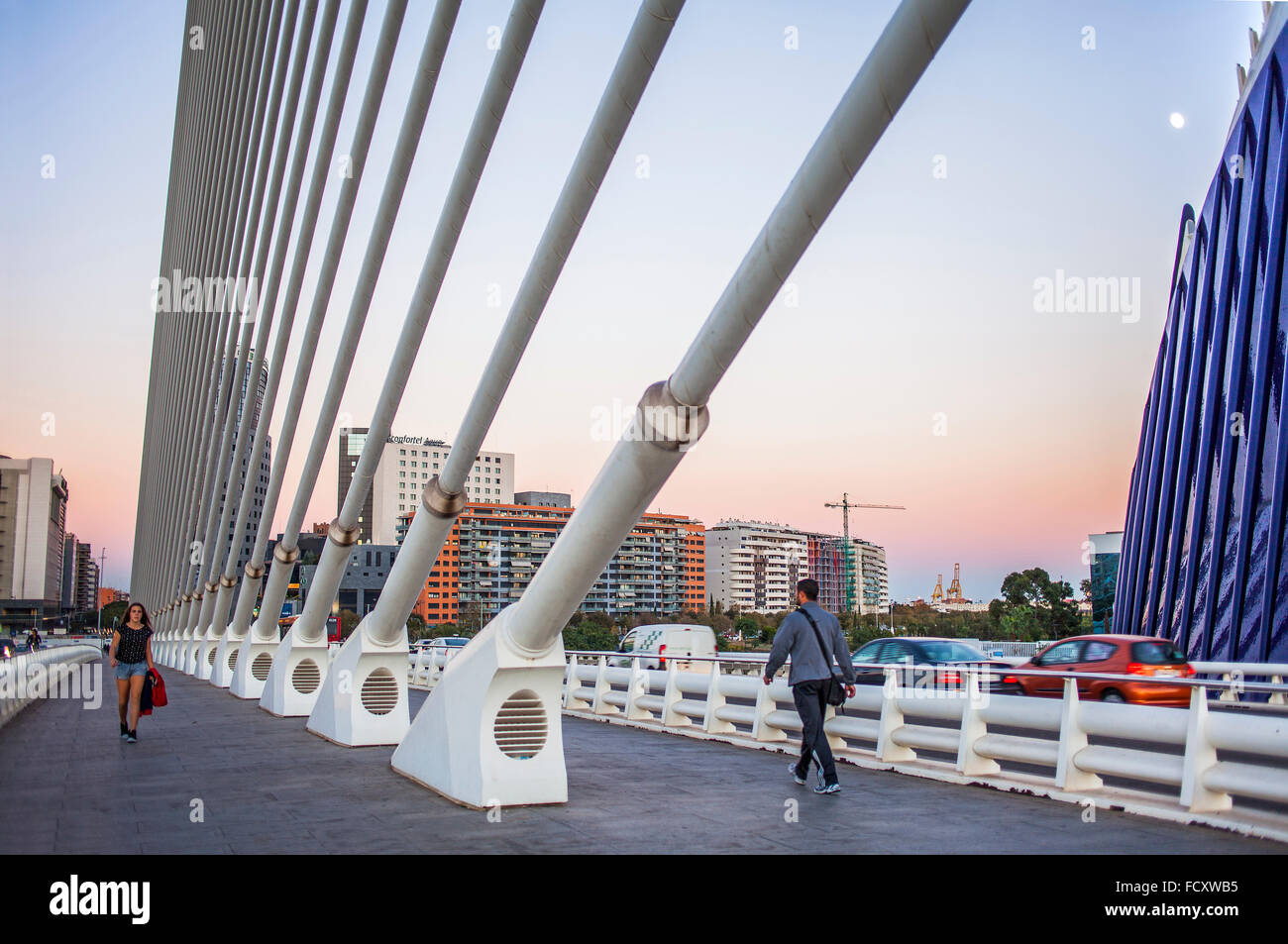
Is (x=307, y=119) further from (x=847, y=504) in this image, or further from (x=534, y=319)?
(x=847, y=504)

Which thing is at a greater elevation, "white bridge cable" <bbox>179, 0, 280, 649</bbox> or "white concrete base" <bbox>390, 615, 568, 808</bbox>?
"white bridge cable" <bbox>179, 0, 280, 649</bbox>

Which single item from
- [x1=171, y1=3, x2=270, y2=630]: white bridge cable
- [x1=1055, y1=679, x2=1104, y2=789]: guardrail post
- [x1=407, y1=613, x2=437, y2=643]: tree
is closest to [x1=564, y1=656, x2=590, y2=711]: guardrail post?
[x1=1055, y1=679, x2=1104, y2=789]: guardrail post

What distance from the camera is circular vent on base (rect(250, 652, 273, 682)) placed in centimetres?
2025

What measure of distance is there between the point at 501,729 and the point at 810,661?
2.51 meters

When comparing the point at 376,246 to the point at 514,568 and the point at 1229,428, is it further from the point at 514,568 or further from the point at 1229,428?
the point at 514,568

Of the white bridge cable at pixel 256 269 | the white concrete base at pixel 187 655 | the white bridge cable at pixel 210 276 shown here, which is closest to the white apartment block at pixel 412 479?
the white concrete base at pixel 187 655

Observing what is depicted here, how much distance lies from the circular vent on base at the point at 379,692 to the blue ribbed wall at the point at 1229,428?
2071 cm

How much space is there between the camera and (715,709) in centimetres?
1252

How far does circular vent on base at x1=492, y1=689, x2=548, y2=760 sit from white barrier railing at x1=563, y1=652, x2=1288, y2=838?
307 cm

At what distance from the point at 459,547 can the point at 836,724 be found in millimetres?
126620

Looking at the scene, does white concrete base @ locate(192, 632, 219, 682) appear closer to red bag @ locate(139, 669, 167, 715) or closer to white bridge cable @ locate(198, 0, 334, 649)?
white bridge cable @ locate(198, 0, 334, 649)
